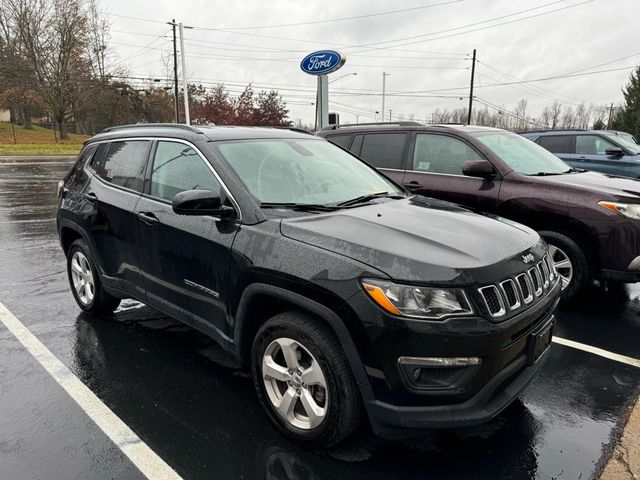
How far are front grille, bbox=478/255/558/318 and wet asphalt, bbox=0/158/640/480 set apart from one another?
0.89 meters

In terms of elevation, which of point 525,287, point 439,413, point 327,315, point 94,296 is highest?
point 525,287

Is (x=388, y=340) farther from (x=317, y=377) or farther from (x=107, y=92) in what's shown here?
(x=107, y=92)

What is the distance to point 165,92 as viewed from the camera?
4906cm

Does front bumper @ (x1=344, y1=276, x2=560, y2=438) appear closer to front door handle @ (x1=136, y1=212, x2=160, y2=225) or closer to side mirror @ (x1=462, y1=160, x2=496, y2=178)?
front door handle @ (x1=136, y1=212, x2=160, y2=225)

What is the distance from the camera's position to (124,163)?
4039 mm

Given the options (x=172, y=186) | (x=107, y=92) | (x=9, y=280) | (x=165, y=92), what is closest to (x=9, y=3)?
(x=107, y=92)

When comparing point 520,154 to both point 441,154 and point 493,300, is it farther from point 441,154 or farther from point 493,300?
point 493,300

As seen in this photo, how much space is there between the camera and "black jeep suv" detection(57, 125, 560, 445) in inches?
87.8

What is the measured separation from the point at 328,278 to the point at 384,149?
4137 millimetres

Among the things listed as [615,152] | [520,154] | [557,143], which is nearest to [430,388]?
[520,154]

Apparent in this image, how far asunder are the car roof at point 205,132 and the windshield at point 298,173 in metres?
0.09

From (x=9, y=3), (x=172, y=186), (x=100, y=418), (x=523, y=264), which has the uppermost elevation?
(x=9, y=3)

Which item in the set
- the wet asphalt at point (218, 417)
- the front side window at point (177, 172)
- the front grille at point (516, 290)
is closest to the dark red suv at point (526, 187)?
the wet asphalt at point (218, 417)

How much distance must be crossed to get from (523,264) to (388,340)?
37.1 inches
